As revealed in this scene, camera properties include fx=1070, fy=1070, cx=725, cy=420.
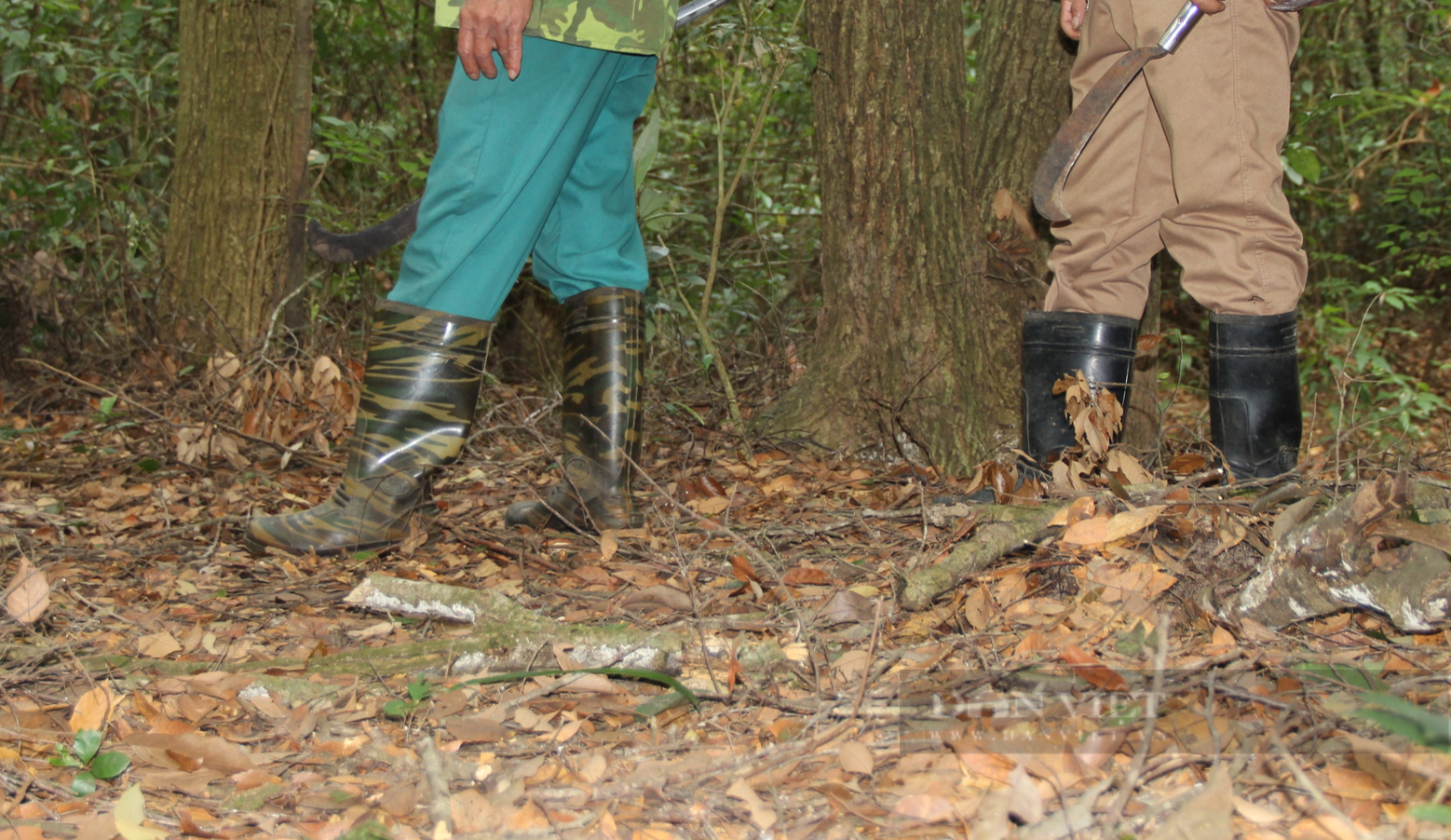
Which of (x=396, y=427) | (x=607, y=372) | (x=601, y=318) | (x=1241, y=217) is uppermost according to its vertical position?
(x=1241, y=217)

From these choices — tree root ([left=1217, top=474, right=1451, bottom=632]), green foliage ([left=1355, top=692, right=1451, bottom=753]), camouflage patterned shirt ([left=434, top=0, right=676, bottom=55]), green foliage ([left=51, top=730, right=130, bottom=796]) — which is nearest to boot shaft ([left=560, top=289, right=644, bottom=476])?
camouflage patterned shirt ([left=434, top=0, right=676, bottom=55])

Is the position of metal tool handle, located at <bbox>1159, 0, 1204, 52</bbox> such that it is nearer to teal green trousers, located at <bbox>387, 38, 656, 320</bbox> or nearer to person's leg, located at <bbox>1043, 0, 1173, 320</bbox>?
person's leg, located at <bbox>1043, 0, 1173, 320</bbox>

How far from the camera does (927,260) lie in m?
2.86

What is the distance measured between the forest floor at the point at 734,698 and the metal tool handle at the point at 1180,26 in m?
0.82

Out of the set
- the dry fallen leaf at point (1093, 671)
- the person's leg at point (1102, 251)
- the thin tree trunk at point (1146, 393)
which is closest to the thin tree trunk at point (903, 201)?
the thin tree trunk at point (1146, 393)

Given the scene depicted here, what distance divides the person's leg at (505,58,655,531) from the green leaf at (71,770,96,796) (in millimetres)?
1193

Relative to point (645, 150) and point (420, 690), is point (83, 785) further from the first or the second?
point (645, 150)

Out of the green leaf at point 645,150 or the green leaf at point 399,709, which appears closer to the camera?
the green leaf at point 399,709

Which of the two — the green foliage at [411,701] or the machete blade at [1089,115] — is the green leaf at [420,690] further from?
the machete blade at [1089,115]

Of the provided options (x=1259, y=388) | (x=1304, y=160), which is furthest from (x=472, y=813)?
(x=1304, y=160)

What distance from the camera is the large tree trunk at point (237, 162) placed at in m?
→ 3.83

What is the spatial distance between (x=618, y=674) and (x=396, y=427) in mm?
995

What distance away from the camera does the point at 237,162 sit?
3869 millimetres

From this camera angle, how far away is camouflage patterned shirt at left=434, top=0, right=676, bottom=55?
2.08 metres
